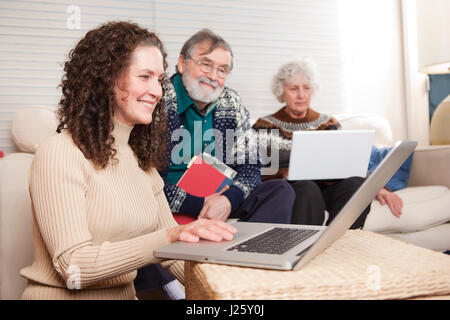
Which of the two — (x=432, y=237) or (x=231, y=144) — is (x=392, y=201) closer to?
(x=432, y=237)

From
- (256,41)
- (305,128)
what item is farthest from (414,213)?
(256,41)

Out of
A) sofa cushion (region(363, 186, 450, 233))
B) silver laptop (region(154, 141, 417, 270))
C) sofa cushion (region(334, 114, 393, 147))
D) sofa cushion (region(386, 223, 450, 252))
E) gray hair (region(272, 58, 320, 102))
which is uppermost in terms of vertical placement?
gray hair (region(272, 58, 320, 102))

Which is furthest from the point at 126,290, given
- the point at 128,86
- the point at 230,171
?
the point at 230,171

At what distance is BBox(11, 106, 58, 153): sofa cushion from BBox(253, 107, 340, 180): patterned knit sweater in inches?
36.2

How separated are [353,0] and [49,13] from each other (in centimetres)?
192

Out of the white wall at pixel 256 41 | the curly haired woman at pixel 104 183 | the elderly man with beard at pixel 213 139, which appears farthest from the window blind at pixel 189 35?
the curly haired woman at pixel 104 183

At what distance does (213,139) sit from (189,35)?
1.20 metres

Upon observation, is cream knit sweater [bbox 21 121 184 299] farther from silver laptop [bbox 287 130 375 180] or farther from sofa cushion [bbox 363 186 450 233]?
sofa cushion [bbox 363 186 450 233]

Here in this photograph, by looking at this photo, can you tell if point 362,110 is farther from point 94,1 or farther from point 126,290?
point 126,290

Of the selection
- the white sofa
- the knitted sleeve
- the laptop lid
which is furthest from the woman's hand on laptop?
the knitted sleeve

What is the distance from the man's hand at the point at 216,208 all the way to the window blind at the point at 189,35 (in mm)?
1017

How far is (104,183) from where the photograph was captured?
2.72 ft

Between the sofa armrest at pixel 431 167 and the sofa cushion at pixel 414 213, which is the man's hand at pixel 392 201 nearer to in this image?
the sofa cushion at pixel 414 213

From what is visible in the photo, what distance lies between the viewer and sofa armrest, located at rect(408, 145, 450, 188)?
207cm
